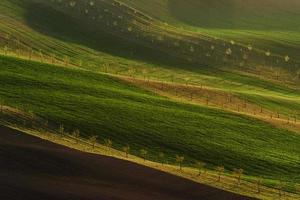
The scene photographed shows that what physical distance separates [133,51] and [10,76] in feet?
98.9

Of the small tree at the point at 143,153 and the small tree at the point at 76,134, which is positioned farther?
the small tree at the point at 76,134

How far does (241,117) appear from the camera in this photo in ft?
154

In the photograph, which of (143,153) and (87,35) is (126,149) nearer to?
(143,153)

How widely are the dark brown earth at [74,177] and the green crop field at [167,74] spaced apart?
4.61 meters

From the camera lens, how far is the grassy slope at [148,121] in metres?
36.6

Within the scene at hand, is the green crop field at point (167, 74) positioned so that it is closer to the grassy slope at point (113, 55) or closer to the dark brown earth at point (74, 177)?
the grassy slope at point (113, 55)

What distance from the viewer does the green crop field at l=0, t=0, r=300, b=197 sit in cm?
3806

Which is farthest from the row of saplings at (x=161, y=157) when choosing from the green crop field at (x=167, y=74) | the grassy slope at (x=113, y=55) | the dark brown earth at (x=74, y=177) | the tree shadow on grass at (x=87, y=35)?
the tree shadow on grass at (x=87, y=35)

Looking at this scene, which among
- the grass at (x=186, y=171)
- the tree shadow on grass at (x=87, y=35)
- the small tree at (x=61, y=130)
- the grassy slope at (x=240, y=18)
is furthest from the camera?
the grassy slope at (x=240, y=18)

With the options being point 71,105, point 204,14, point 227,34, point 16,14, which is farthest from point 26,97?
point 204,14

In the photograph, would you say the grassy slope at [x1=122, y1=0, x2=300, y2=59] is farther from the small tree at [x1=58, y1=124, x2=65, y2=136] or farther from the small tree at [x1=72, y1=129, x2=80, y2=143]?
the small tree at [x1=58, y1=124, x2=65, y2=136]

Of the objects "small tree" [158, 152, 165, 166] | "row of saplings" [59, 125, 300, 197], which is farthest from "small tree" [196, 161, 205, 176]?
"small tree" [158, 152, 165, 166]

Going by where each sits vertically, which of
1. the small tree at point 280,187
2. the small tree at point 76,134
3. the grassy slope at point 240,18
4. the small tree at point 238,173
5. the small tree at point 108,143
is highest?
the grassy slope at point 240,18

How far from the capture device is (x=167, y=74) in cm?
6406
